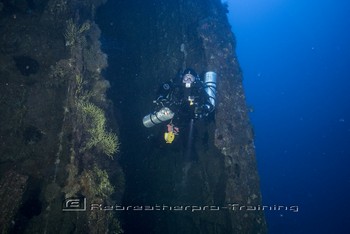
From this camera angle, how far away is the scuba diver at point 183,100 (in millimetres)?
6375

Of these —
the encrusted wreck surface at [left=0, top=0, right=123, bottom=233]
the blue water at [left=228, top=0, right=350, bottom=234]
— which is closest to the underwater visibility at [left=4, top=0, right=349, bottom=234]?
the encrusted wreck surface at [left=0, top=0, right=123, bottom=233]

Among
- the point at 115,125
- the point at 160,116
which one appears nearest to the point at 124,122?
the point at 115,125

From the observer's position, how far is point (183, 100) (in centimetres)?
645

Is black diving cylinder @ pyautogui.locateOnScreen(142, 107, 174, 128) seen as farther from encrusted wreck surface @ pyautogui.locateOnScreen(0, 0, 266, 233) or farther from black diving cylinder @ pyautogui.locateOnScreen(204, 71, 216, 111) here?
black diving cylinder @ pyautogui.locateOnScreen(204, 71, 216, 111)

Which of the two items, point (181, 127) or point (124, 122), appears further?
point (124, 122)

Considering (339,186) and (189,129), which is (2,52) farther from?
(339,186)

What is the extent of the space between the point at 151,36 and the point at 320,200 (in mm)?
63075

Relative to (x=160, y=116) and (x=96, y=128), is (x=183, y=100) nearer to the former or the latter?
(x=160, y=116)

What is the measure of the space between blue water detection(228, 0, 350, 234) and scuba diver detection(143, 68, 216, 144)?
167ft

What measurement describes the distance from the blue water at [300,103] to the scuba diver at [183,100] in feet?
167

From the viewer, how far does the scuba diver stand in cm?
638

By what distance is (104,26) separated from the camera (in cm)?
862

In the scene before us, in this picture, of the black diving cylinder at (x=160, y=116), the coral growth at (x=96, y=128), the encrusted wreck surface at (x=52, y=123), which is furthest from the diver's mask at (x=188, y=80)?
the coral growth at (x=96, y=128)

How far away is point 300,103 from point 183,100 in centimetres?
8727
